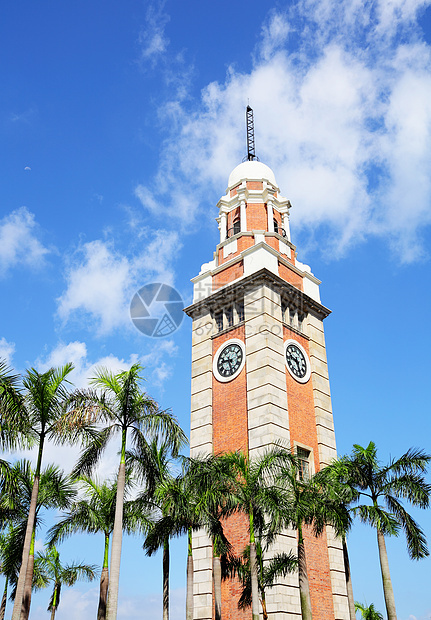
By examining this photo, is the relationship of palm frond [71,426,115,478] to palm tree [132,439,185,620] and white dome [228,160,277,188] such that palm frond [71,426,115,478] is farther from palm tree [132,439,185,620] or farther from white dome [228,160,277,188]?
white dome [228,160,277,188]

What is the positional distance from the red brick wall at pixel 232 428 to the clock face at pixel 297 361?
255 centimetres

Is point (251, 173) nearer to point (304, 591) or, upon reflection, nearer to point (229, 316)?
point (229, 316)

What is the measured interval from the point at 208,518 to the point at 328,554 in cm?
1034

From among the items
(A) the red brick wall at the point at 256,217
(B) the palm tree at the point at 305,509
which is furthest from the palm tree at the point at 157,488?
(A) the red brick wall at the point at 256,217

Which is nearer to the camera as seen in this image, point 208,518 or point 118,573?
point 118,573

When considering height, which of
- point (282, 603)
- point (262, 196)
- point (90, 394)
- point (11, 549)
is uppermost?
point (262, 196)

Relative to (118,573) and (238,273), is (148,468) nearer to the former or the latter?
(118,573)

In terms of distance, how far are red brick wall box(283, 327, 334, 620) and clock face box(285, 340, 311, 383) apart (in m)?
0.32

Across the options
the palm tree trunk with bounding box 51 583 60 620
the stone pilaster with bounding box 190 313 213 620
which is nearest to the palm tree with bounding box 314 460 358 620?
the stone pilaster with bounding box 190 313 213 620

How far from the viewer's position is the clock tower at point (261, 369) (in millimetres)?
27516

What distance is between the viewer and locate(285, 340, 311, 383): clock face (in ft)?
106

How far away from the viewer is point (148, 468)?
2105cm

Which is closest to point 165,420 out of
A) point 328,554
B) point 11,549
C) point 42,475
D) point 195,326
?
point 42,475

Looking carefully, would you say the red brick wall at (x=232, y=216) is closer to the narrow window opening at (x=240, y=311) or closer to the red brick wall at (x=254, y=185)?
the red brick wall at (x=254, y=185)
